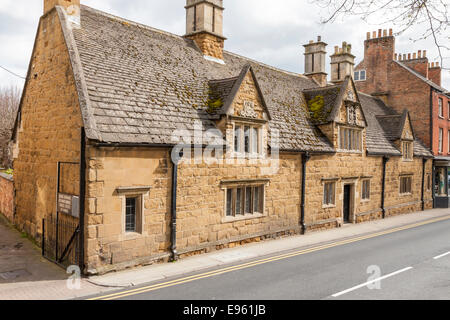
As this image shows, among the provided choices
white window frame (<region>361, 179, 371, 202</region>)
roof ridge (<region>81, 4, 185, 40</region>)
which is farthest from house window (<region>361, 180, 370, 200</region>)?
roof ridge (<region>81, 4, 185, 40</region>)

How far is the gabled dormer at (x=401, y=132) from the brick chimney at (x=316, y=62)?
5.30m

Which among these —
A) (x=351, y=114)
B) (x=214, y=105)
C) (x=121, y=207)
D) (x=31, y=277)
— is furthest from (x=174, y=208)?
(x=351, y=114)

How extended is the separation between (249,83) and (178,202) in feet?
19.3

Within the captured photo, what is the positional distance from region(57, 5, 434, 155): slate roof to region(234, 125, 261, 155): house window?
1.19 m

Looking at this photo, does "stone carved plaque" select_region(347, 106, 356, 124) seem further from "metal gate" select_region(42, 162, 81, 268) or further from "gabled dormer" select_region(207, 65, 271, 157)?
"metal gate" select_region(42, 162, 81, 268)

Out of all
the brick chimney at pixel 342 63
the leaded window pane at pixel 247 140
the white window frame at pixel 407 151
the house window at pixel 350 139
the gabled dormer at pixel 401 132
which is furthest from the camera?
the brick chimney at pixel 342 63

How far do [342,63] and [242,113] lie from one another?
16.8 metres

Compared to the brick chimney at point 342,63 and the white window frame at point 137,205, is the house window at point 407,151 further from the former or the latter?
the white window frame at point 137,205

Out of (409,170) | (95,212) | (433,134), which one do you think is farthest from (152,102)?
(433,134)

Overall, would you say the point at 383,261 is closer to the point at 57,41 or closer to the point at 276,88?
the point at 276,88

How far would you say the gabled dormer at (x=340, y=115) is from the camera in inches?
785

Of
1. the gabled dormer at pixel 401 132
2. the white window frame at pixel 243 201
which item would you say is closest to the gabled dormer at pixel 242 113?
the white window frame at pixel 243 201

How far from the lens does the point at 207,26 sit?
19297mm

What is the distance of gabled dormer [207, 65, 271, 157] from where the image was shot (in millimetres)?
14398
